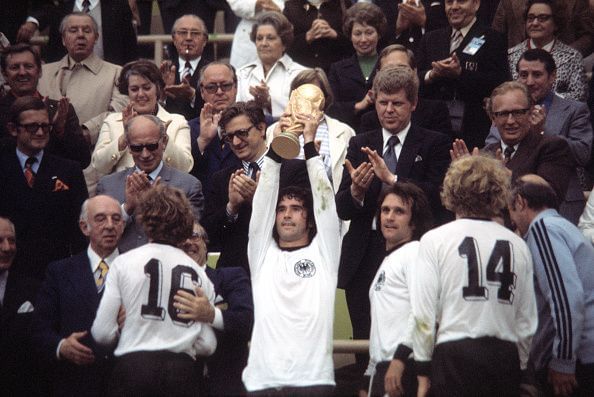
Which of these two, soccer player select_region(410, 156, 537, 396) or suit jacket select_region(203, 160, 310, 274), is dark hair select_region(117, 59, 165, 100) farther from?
soccer player select_region(410, 156, 537, 396)

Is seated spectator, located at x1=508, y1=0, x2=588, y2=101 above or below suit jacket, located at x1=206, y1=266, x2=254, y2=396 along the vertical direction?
above

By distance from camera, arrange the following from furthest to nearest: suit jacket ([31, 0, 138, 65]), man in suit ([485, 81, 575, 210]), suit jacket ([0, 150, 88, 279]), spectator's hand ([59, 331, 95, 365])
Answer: suit jacket ([31, 0, 138, 65]), suit jacket ([0, 150, 88, 279]), man in suit ([485, 81, 575, 210]), spectator's hand ([59, 331, 95, 365])

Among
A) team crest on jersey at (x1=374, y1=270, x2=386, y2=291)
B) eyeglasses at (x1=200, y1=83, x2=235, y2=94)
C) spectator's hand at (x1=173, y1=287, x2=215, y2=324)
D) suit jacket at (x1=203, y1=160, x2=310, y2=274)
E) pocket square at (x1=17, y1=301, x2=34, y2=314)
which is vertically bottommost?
pocket square at (x1=17, y1=301, x2=34, y2=314)

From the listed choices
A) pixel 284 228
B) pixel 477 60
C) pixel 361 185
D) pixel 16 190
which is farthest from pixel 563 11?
pixel 16 190

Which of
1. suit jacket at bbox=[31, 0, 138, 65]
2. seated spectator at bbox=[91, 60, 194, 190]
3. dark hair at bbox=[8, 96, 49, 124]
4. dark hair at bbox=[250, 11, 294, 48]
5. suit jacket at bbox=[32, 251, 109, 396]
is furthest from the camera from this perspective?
suit jacket at bbox=[31, 0, 138, 65]

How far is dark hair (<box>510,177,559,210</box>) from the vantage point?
7.24 metres

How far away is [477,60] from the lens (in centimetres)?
955

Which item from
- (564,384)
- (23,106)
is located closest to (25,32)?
(23,106)

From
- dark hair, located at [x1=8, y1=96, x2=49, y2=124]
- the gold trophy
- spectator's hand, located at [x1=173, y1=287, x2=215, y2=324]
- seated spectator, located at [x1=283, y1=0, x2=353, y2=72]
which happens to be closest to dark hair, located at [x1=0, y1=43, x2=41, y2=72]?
dark hair, located at [x1=8, y1=96, x2=49, y2=124]

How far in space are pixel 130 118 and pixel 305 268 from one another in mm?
2374

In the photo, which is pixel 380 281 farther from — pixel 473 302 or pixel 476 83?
pixel 476 83

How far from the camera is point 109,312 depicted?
6824mm

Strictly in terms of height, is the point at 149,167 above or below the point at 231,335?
above

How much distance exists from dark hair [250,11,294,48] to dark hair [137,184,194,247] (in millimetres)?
3446
